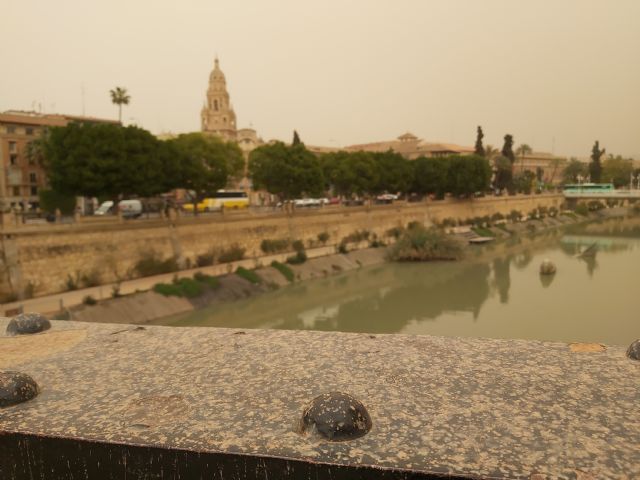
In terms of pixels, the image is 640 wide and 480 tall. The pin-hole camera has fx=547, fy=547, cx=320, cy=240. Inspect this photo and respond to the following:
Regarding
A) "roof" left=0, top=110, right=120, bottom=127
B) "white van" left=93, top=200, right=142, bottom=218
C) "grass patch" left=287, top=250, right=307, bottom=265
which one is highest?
"roof" left=0, top=110, right=120, bottom=127

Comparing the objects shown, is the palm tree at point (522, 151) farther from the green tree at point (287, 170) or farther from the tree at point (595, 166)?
the green tree at point (287, 170)

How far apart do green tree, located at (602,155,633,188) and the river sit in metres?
58.7

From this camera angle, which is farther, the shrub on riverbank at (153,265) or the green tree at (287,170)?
the green tree at (287,170)

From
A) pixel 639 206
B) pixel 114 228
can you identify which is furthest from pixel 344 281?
pixel 639 206

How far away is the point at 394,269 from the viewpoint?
35.8 meters

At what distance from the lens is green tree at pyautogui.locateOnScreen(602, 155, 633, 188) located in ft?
A: 300

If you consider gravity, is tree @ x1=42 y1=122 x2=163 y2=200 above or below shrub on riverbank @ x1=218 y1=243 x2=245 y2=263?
above

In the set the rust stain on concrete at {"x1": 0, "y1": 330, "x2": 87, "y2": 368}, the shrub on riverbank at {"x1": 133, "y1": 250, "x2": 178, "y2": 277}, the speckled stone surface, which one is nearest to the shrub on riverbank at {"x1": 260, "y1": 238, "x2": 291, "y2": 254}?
the shrub on riverbank at {"x1": 133, "y1": 250, "x2": 178, "y2": 277}

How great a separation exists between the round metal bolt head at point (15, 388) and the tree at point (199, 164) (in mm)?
24766

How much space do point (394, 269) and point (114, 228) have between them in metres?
17.6

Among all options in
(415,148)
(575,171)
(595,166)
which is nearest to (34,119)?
(415,148)

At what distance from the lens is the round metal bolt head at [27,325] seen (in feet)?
29.7

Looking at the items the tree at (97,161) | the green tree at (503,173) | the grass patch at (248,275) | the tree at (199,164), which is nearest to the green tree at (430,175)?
the green tree at (503,173)

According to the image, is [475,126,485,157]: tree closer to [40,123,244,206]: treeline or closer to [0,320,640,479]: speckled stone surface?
[40,123,244,206]: treeline
